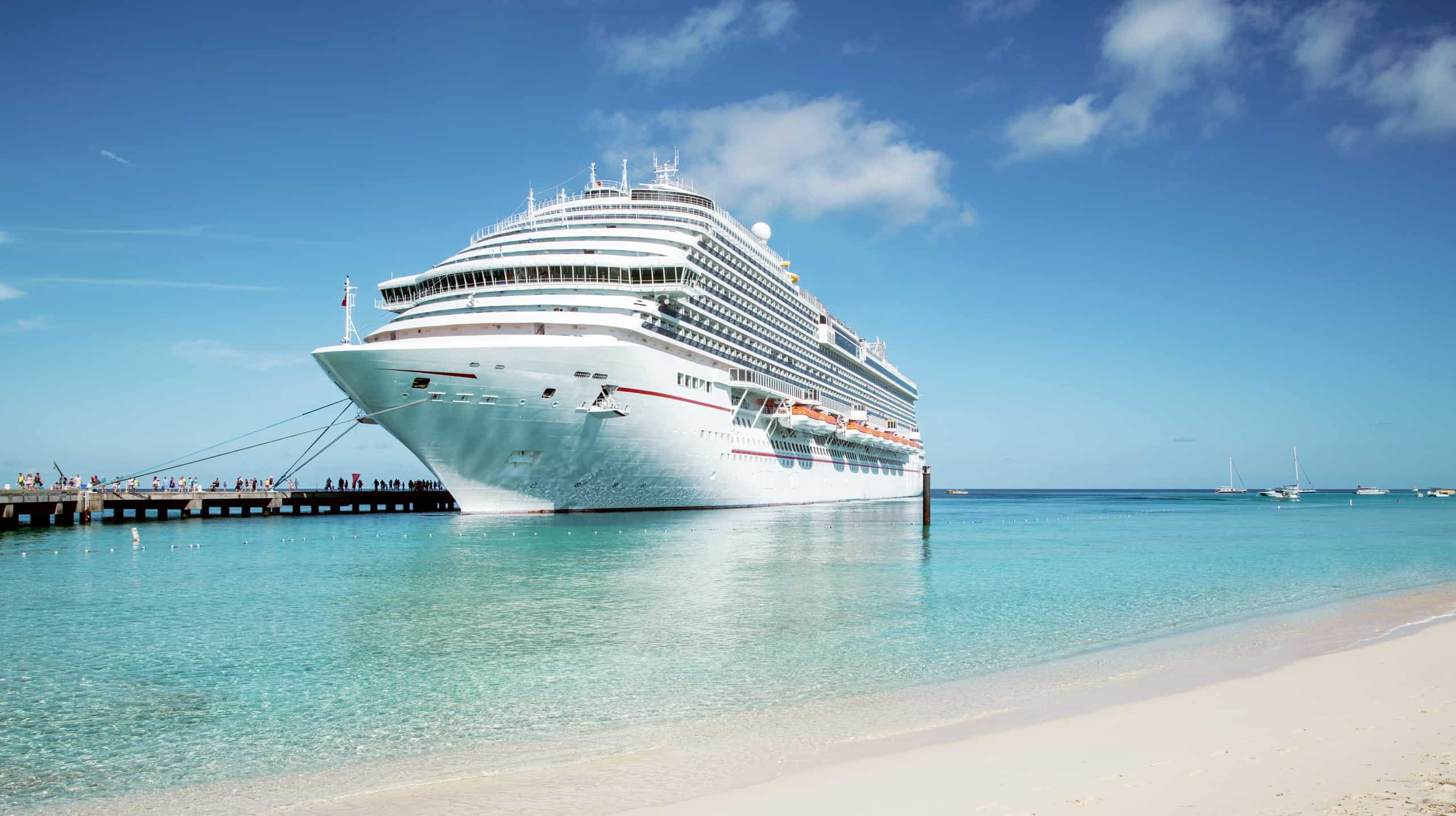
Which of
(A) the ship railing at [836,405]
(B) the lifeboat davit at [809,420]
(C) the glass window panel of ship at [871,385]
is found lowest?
(B) the lifeboat davit at [809,420]

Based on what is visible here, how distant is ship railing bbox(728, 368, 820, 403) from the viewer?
39.8 metres

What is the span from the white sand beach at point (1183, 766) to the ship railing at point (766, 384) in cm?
3198

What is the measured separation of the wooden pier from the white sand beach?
3174 cm

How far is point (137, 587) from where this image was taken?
56.4ft

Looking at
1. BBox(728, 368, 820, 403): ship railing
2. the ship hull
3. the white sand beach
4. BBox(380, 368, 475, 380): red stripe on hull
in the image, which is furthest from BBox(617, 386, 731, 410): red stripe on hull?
the white sand beach

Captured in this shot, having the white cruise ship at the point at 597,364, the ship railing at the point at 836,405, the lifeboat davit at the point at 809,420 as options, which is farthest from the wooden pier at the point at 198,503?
the ship railing at the point at 836,405

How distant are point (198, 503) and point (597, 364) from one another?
29.0 m

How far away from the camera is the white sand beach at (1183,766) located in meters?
4.95

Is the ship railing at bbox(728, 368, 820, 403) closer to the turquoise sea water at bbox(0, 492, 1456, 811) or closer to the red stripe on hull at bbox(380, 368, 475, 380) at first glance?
the turquoise sea water at bbox(0, 492, 1456, 811)

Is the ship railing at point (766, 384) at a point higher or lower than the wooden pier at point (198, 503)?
higher

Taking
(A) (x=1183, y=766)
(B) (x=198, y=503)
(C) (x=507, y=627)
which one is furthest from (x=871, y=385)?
(A) (x=1183, y=766)

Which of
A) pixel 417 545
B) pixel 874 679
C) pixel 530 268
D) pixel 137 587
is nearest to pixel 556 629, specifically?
pixel 874 679

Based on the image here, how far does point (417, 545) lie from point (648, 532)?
24.9 ft

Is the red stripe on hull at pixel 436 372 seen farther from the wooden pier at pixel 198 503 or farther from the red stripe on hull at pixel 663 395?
the wooden pier at pixel 198 503
